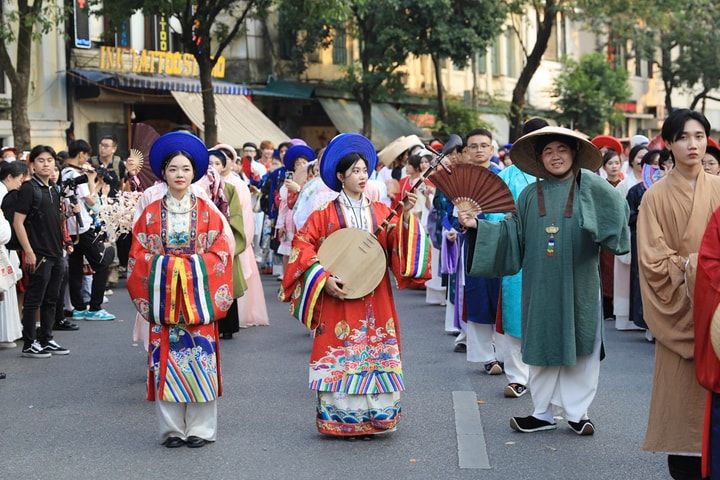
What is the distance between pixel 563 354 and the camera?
252 inches

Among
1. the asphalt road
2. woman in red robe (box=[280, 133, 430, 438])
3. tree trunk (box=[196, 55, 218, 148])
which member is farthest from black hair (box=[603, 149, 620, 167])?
tree trunk (box=[196, 55, 218, 148])

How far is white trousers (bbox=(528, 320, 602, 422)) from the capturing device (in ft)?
21.4

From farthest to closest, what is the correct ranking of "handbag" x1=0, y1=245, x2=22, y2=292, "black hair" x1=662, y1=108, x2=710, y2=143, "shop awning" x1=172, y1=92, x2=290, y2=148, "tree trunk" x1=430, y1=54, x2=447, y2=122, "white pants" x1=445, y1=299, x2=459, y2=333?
"tree trunk" x1=430, y1=54, x2=447, y2=122, "shop awning" x1=172, y1=92, x2=290, y2=148, "white pants" x1=445, y1=299, x2=459, y2=333, "handbag" x1=0, y1=245, x2=22, y2=292, "black hair" x1=662, y1=108, x2=710, y2=143

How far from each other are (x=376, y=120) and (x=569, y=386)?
2298 cm

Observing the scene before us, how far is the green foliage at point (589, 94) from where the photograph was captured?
32094 millimetres

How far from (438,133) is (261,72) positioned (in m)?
4.80

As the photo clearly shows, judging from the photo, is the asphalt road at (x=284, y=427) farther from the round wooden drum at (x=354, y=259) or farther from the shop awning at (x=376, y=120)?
the shop awning at (x=376, y=120)

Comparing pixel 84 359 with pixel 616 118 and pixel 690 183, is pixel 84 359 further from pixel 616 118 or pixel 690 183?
pixel 616 118

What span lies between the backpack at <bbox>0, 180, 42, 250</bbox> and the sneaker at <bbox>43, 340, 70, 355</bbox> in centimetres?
87

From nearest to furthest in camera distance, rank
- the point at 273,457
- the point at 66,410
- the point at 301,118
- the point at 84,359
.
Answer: the point at 273,457 → the point at 66,410 → the point at 84,359 → the point at 301,118

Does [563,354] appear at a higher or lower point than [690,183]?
lower

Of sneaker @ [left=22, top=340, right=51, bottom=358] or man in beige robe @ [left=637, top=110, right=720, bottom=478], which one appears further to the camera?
sneaker @ [left=22, top=340, right=51, bottom=358]

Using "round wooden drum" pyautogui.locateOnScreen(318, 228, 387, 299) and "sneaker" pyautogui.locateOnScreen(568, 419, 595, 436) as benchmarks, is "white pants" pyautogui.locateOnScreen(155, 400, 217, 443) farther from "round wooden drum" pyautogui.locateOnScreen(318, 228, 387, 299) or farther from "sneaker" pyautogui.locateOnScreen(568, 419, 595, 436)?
"sneaker" pyautogui.locateOnScreen(568, 419, 595, 436)

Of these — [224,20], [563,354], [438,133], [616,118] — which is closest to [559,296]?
[563,354]
